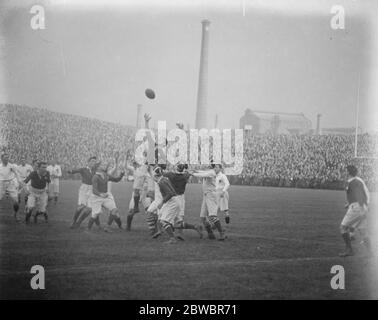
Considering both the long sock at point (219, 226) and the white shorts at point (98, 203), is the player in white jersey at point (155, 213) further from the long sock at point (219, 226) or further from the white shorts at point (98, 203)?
the long sock at point (219, 226)

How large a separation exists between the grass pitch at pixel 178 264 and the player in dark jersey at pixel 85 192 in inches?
16.2

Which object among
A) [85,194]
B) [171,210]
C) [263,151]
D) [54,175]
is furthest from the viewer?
[263,151]

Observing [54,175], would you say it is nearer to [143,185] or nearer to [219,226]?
[143,185]

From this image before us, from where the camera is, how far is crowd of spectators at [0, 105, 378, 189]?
57.3ft

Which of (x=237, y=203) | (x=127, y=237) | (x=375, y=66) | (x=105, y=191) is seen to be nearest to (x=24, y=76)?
(x=105, y=191)

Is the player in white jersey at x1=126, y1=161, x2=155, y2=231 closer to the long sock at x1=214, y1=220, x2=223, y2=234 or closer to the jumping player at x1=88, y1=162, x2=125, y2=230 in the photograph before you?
the jumping player at x1=88, y1=162, x2=125, y2=230

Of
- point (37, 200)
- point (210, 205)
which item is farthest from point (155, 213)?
point (37, 200)

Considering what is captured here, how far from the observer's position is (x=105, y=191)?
1216 cm

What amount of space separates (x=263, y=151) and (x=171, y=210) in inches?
840

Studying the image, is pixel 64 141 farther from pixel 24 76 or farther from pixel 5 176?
pixel 24 76

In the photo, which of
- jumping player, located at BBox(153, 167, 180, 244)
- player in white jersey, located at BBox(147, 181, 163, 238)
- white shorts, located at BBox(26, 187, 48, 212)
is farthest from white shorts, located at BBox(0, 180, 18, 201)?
jumping player, located at BBox(153, 167, 180, 244)

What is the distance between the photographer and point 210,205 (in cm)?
1191

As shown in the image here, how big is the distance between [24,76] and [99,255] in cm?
404
